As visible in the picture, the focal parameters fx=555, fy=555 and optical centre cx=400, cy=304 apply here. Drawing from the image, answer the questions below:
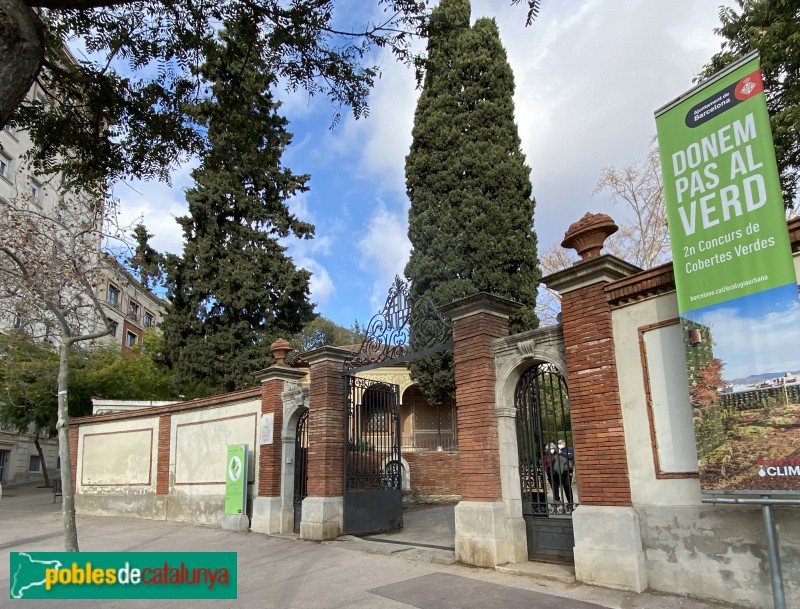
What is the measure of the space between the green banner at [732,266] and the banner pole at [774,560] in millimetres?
248

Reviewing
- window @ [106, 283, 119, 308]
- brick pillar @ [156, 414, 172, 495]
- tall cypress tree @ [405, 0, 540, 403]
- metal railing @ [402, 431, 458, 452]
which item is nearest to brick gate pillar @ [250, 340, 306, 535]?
→ brick pillar @ [156, 414, 172, 495]

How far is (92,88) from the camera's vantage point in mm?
6180

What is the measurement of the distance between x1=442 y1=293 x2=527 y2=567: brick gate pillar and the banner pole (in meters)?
3.41

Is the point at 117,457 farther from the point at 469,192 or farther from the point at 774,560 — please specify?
the point at 774,560

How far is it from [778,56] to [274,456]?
45.5 ft

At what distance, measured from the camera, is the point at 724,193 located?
18.6 ft

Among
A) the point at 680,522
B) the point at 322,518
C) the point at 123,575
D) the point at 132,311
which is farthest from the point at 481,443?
the point at 132,311

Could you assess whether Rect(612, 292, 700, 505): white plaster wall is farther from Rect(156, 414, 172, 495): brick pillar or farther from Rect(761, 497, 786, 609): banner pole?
Rect(156, 414, 172, 495): brick pillar

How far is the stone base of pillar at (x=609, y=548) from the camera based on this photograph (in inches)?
252

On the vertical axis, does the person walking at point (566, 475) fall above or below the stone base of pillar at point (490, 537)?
above

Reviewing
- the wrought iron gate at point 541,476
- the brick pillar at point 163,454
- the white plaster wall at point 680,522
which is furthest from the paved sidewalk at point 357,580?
the brick pillar at point 163,454

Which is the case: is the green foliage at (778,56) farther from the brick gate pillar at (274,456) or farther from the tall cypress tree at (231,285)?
the tall cypress tree at (231,285)

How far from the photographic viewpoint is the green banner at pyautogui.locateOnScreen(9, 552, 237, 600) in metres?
5.34

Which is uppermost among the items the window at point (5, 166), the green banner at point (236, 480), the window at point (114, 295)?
the window at point (5, 166)
